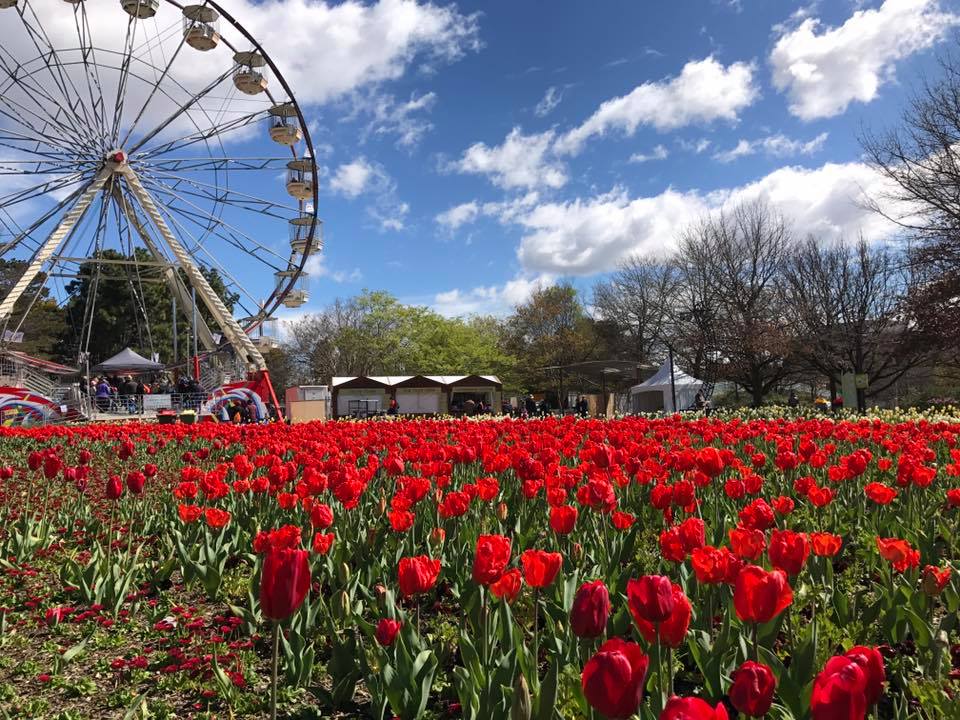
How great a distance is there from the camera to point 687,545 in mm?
2410

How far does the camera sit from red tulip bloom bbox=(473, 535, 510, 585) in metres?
2.15

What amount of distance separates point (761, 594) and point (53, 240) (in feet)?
85.5

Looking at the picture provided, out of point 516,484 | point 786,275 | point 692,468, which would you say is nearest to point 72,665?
point 516,484

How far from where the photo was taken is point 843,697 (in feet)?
3.60

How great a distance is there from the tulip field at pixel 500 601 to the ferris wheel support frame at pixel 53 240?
19923 millimetres

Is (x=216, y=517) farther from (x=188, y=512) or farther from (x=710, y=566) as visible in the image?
(x=710, y=566)

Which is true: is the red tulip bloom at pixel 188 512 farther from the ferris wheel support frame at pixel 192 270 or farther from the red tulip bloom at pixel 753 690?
the ferris wheel support frame at pixel 192 270

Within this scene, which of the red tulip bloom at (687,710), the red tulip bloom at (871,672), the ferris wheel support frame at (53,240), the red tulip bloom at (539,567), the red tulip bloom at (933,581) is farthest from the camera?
the ferris wheel support frame at (53,240)

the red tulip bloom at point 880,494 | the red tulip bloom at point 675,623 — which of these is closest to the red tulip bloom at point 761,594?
the red tulip bloom at point 675,623

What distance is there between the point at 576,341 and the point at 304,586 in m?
46.8

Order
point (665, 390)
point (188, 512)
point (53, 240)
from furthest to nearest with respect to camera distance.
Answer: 1. point (665, 390)
2. point (53, 240)
3. point (188, 512)

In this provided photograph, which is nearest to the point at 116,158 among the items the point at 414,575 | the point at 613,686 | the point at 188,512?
the point at 188,512

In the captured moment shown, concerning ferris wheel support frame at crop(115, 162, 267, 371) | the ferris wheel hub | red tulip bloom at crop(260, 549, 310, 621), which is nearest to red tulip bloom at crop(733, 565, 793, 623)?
red tulip bloom at crop(260, 549, 310, 621)

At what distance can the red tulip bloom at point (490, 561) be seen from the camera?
215 cm
